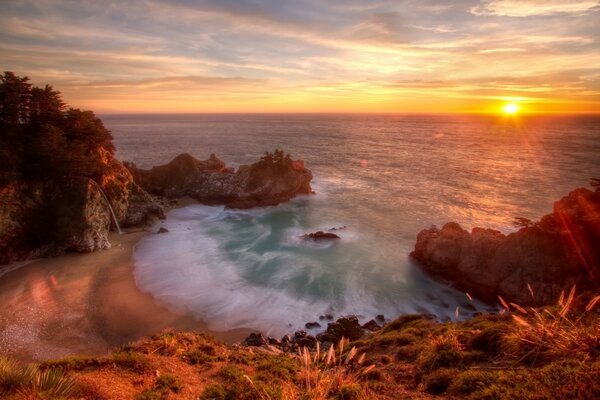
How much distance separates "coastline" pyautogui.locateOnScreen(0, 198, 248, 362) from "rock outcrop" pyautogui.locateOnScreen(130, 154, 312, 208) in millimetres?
20964

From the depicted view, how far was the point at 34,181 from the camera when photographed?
29734 millimetres

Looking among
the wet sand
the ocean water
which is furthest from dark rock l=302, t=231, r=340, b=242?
the wet sand

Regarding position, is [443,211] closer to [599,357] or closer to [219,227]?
[219,227]

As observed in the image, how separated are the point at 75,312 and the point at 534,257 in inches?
Answer: 1231

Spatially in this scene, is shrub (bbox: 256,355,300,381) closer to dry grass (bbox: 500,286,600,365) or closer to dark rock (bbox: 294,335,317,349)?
dry grass (bbox: 500,286,600,365)

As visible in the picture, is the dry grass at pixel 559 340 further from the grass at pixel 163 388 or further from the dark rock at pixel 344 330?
the dark rock at pixel 344 330

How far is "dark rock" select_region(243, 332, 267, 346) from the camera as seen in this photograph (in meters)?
18.3

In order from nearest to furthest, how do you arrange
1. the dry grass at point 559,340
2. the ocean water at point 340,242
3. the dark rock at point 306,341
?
the dry grass at point 559,340 → the dark rock at point 306,341 → the ocean water at point 340,242

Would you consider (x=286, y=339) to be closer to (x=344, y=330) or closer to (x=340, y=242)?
(x=344, y=330)

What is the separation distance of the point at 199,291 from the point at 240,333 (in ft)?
20.2

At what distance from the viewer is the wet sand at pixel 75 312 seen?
58.8ft

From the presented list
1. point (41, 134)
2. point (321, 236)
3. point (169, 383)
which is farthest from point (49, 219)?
point (169, 383)

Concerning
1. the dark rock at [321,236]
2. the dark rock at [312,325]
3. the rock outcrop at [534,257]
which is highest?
the rock outcrop at [534,257]

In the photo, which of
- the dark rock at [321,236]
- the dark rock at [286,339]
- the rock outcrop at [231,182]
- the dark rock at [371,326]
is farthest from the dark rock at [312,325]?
the rock outcrop at [231,182]
